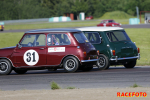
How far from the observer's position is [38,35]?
41.0 ft

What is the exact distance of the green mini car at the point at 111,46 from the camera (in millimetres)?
13148

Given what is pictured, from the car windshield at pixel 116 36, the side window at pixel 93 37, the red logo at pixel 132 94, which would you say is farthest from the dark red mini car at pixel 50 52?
the red logo at pixel 132 94

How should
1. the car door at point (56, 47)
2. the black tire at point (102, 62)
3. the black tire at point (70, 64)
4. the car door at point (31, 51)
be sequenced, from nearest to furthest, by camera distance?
the black tire at point (70, 64) < the car door at point (56, 47) < the car door at point (31, 51) < the black tire at point (102, 62)

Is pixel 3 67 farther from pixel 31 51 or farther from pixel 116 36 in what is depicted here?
pixel 116 36

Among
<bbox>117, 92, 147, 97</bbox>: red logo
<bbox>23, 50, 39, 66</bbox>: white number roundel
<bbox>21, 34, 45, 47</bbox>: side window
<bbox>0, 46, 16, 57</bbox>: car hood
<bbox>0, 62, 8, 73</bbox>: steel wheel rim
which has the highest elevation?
<bbox>21, 34, 45, 47</bbox>: side window

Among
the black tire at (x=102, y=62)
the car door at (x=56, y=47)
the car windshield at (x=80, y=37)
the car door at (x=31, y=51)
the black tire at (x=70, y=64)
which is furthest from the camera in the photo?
the black tire at (x=102, y=62)

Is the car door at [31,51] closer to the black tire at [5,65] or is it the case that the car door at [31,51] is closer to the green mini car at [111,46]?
the black tire at [5,65]

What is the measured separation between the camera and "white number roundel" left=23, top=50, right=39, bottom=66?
484 inches

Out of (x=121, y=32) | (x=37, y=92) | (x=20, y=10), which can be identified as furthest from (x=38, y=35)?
(x=20, y=10)

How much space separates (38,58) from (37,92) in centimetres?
444


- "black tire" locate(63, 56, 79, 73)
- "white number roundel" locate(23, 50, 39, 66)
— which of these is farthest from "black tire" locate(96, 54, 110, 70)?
"white number roundel" locate(23, 50, 39, 66)

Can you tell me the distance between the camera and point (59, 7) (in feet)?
407

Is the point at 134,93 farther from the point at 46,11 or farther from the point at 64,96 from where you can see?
the point at 46,11

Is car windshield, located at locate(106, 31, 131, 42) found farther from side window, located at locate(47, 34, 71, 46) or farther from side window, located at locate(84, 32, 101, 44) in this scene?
side window, located at locate(47, 34, 71, 46)
